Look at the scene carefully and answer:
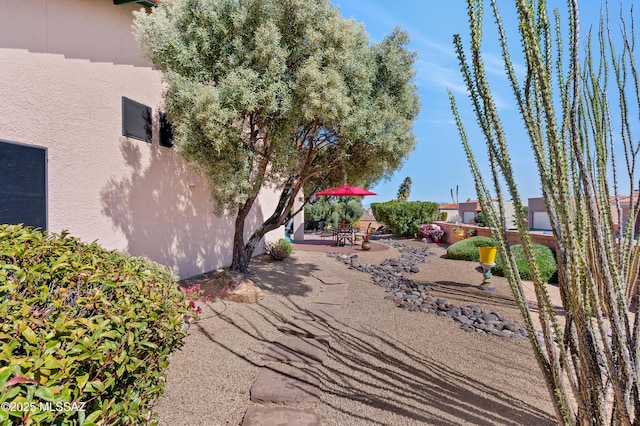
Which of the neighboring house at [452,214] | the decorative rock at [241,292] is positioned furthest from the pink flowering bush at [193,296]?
the neighboring house at [452,214]

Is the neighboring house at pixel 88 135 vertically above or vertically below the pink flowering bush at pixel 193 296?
above

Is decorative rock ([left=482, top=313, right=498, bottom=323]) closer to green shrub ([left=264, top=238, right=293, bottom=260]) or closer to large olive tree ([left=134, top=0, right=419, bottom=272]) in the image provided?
large olive tree ([left=134, top=0, right=419, bottom=272])

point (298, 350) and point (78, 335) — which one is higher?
point (78, 335)

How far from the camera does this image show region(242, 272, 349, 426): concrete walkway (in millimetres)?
2654

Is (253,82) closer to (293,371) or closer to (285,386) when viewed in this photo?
(293,371)

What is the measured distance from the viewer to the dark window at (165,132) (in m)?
6.46

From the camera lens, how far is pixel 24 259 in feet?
6.98

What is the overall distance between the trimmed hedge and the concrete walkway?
172 inches

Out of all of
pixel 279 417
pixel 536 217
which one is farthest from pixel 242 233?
pixel 536 217

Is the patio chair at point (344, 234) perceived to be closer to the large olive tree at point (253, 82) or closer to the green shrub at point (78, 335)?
the large olive tree at point (253, 82)

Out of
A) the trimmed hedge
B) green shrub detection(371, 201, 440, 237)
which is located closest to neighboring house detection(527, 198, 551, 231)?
green shrub detection(371, 201, 440, 237)

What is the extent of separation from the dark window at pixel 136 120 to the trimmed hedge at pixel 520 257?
7814 mm

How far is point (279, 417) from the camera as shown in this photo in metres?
2.63

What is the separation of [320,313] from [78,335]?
431 centimetres
